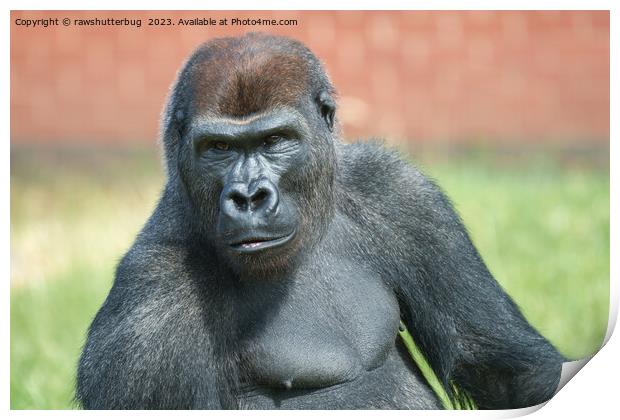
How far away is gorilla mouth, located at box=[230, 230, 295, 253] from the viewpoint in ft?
14.5

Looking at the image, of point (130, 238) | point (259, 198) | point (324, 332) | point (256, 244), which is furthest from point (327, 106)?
point (130, 238)

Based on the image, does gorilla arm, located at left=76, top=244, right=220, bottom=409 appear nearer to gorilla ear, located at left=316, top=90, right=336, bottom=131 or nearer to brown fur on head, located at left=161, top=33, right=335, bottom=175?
brown fur on head, located at left=161, top=33, right=335, bottom=175

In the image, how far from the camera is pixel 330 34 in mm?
5488

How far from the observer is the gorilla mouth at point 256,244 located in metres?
4.43

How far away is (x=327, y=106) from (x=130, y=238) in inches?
94.3

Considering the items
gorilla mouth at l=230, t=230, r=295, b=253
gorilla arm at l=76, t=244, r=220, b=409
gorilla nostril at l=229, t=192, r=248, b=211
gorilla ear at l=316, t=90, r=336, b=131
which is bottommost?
gorilla arm at l=76, t=244, r=220, b=409

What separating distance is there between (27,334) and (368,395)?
2.69m

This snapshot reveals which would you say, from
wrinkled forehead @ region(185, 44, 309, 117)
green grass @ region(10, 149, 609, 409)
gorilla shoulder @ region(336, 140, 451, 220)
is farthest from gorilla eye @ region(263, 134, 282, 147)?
green grass @ region(10, 149, 609, 409)

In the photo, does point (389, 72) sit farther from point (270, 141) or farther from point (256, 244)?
point (256, 244)

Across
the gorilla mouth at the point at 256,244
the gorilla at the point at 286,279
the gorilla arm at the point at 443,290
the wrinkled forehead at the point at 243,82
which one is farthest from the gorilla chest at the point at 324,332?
the wrinkled forehead at the point at 243,82

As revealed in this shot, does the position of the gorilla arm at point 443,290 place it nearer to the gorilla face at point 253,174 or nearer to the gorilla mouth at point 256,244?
the gorilla face at point 253,174

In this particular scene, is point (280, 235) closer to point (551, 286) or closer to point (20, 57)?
point (20, 57)
